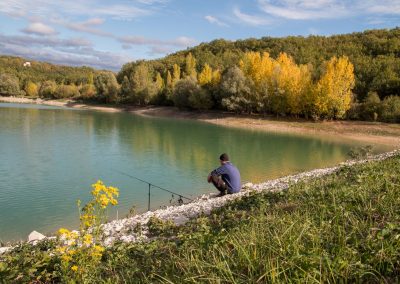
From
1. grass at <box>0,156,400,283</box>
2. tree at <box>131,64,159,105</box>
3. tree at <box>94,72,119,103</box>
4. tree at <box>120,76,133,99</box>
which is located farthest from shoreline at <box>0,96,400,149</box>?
grass at <box>0,156,400,283</box>

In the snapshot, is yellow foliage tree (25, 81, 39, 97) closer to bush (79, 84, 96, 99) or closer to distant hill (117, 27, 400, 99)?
bush (79, 84, 96, 99)

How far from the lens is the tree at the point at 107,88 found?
10088cm

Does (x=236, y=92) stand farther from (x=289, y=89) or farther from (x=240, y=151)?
(x=240, y=151)

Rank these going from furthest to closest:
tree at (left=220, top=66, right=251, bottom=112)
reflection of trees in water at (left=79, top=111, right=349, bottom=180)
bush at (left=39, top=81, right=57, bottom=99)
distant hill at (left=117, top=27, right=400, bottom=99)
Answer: bush at (left=39, top=81, right=57, bottom=99) < distant hill at (left=117, top=27, right=400, bottom=99) < tree at (left=220, top=66, right=251, bottom=112) < reflection of trees in water at (left=79, top=111, right=349, bottom=180)

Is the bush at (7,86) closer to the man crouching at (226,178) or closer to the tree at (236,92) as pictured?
the tree at (236,92)

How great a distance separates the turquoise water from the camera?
48.5ft

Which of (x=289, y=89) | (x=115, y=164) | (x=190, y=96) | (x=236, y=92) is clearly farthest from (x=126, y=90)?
(x=115, y=164)

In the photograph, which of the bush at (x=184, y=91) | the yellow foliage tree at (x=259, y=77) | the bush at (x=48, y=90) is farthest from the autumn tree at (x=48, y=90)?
the yellow foliage tree at (x=259, y=77)

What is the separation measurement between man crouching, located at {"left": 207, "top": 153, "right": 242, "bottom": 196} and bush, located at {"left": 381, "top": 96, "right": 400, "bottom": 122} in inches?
1903

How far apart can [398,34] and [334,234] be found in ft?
349

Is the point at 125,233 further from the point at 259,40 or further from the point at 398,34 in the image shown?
the point at 259,40

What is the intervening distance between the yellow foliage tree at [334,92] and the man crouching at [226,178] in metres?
47.1

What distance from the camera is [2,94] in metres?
137

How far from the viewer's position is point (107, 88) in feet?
339
